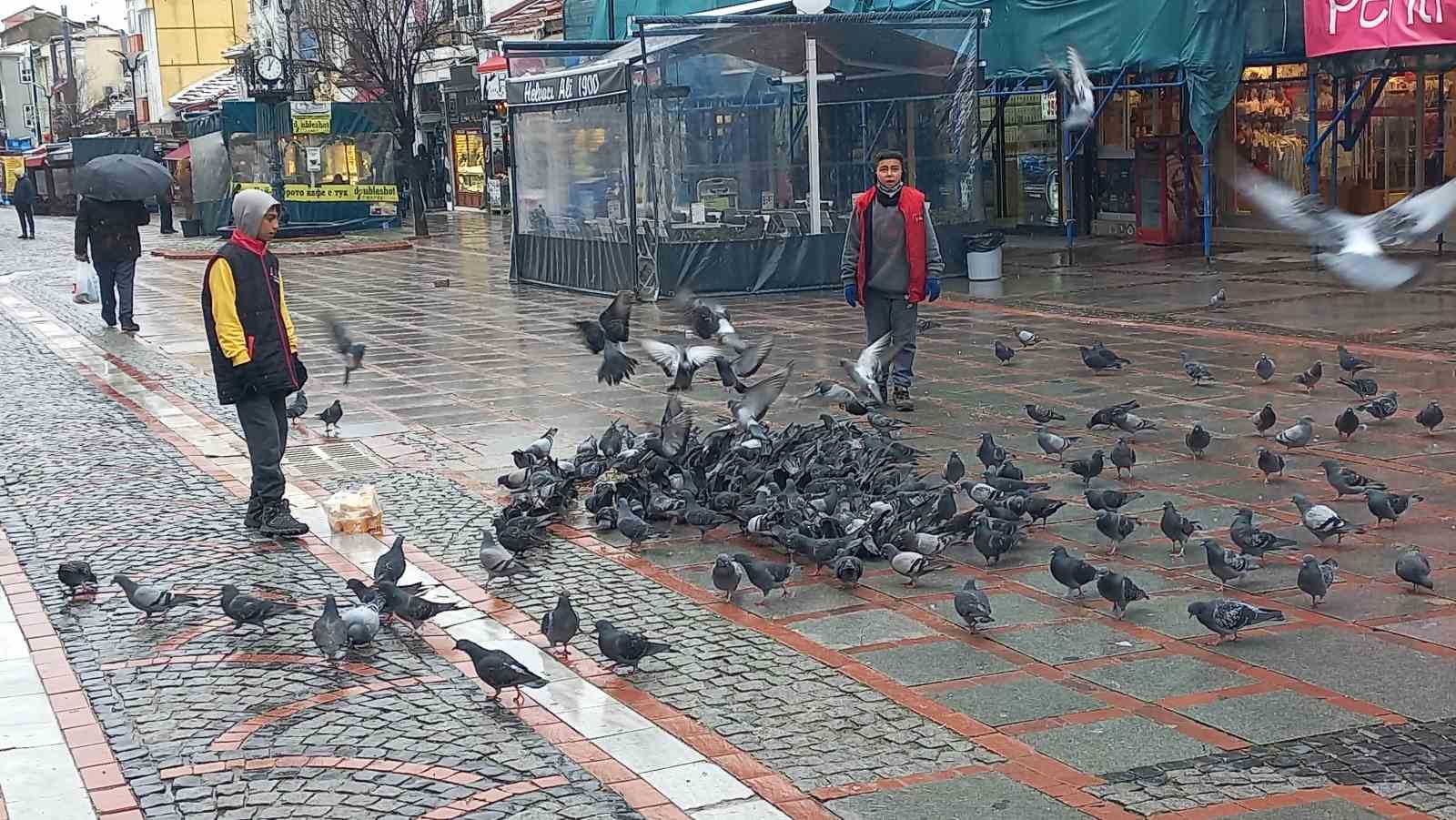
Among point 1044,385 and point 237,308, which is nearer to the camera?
point 237,308

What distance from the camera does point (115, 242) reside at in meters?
17.0

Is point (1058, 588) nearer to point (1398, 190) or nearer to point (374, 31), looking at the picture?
point (1398, 190)

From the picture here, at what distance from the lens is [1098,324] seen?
14.8 meters

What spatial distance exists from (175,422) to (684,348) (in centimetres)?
374

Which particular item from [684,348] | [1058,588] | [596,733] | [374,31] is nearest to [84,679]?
[596,733]

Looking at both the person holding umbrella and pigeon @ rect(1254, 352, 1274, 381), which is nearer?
pigeon @ rect(1254, 352, 1274, 381)

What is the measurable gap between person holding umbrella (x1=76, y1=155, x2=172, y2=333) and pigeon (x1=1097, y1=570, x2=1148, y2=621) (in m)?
13.4

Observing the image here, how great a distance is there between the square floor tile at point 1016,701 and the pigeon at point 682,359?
5.10 metres

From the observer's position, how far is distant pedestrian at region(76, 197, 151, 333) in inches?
667

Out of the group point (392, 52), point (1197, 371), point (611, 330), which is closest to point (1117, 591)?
point (611, 330)

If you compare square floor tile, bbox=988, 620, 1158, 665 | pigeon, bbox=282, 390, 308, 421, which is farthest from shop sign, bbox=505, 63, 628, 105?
square floor tile, bbox=988, 620, 1158, 665

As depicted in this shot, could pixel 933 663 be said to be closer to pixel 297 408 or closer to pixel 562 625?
pixel 562 625

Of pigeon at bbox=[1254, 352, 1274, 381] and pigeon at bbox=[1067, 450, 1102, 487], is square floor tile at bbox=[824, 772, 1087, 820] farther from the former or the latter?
pigeon at bbox=[1254, 352, 1274, 381]

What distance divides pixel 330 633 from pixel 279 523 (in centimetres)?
219
